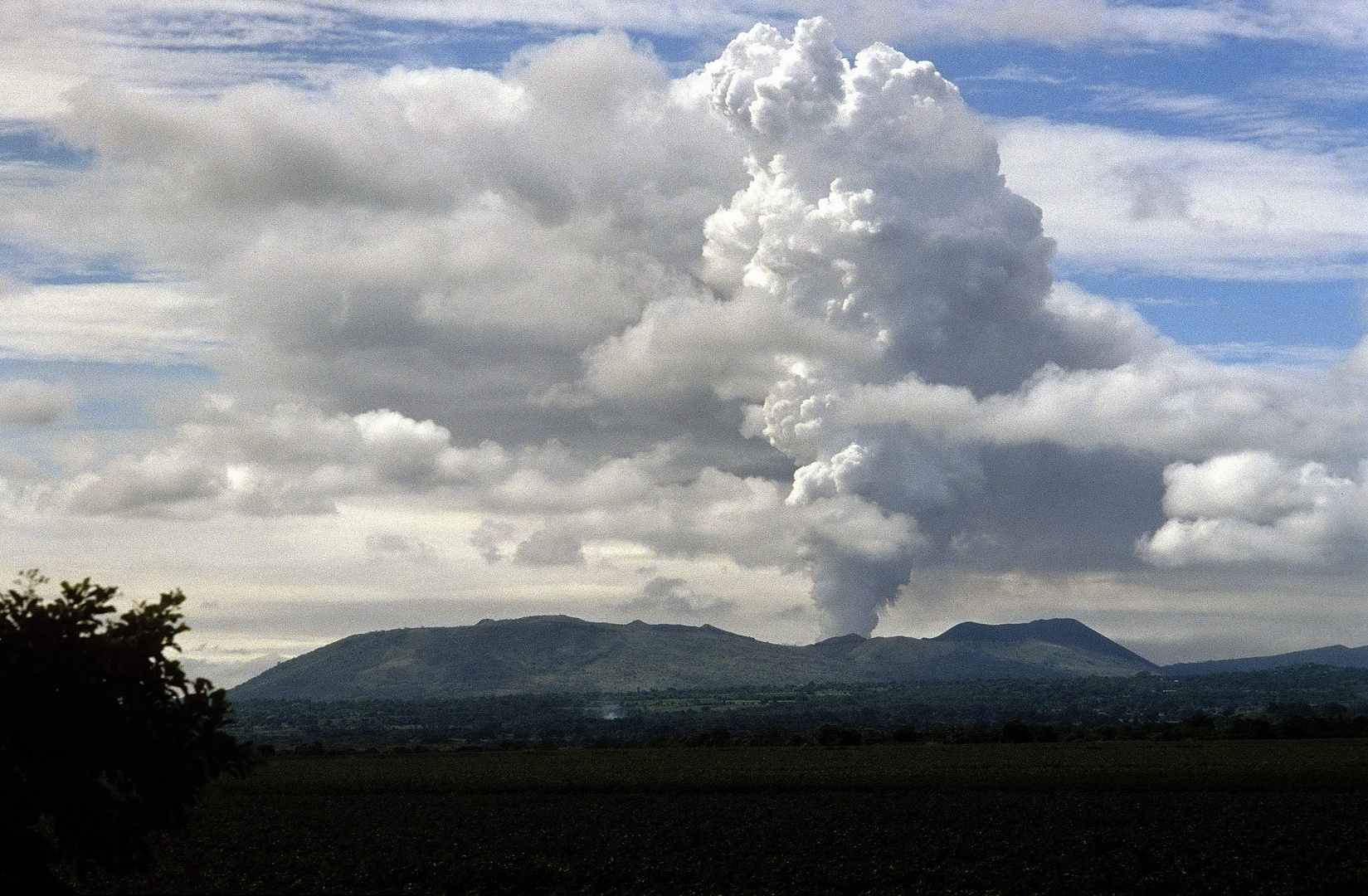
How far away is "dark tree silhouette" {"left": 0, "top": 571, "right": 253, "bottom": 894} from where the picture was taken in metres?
37.8

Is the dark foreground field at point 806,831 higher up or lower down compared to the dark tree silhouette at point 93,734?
lower down

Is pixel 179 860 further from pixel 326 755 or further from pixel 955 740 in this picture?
pixel 955 740

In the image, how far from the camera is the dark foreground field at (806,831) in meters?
59.9

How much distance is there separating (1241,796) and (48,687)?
72978mm

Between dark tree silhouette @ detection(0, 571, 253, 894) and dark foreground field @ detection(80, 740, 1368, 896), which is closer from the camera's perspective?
dark tree silhouette @ detection(0, 571, 253, 894)

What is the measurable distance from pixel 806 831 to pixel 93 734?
4461 centimetres

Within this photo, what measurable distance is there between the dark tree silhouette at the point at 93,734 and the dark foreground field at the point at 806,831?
2.77 m

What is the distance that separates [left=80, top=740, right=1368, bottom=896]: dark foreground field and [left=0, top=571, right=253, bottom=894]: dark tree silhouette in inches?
109

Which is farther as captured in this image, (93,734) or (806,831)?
(806,831)

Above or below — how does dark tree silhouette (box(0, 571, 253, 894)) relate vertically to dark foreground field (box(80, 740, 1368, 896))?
above

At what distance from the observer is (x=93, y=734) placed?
38906 millimetres

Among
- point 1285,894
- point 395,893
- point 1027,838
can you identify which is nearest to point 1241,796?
point 1027,838

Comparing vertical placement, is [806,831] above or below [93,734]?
below

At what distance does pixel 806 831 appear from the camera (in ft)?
245
